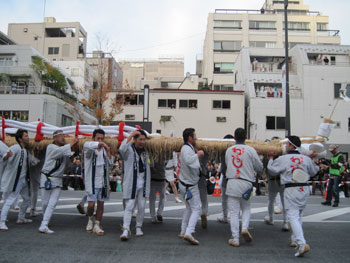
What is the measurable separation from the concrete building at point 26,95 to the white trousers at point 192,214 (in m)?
22.2

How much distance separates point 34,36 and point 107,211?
5027 cm

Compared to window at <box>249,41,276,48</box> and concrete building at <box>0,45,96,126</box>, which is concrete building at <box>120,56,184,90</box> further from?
concrete building at <box>0,45,96,126</box>

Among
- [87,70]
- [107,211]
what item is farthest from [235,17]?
[107,211]

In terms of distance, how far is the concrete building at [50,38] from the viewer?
50156 mm

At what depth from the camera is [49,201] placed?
6160 millimetres

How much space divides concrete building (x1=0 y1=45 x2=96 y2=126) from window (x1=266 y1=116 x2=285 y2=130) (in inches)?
699

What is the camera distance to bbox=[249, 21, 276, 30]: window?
49719mm

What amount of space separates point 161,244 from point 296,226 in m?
2.32

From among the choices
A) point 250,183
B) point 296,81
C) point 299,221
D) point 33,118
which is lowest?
point 299,221

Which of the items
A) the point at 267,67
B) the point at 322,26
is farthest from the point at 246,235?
the point at 322,26

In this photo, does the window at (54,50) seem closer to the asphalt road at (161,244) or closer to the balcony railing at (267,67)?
the balcony railing at (267,67)

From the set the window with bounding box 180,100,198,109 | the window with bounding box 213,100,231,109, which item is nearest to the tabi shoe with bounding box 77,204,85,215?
the window with bounding box 180,100,198,109

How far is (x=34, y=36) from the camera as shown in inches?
1999

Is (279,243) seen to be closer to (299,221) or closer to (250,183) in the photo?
(299,221)
